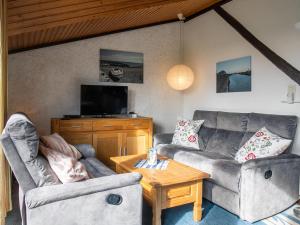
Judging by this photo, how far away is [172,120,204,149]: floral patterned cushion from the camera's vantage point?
3.70m

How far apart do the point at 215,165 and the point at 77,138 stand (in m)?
2.11

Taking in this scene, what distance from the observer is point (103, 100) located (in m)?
4.18

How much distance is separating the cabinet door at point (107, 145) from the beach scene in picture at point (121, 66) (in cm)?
106

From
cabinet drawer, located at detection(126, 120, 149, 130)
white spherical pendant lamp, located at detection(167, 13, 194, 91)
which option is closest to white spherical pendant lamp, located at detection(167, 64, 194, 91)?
white spherical pendant lamp, located at detection(167, 13, 194, 91)

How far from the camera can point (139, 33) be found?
4.71 meters

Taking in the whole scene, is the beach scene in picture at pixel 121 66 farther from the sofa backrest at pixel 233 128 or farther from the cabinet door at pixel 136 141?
the sofa backrest at pixel 233 128

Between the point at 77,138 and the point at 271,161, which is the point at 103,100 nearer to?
the point at 77,138

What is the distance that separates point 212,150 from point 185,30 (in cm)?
269

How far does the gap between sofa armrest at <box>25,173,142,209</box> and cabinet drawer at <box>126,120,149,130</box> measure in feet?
7.57

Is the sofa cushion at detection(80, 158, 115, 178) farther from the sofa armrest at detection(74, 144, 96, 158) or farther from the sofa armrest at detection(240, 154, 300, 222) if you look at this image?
the sofa armrest at detection(240, 154, 300, 222)

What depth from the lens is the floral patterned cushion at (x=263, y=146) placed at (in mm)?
2586

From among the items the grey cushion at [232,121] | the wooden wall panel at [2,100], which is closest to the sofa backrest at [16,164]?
the wooden wall panel at [2,100]

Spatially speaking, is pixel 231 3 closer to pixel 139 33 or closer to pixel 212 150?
pixel 139 33

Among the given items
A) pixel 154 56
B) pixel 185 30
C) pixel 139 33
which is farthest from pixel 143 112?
pixel 185 30
